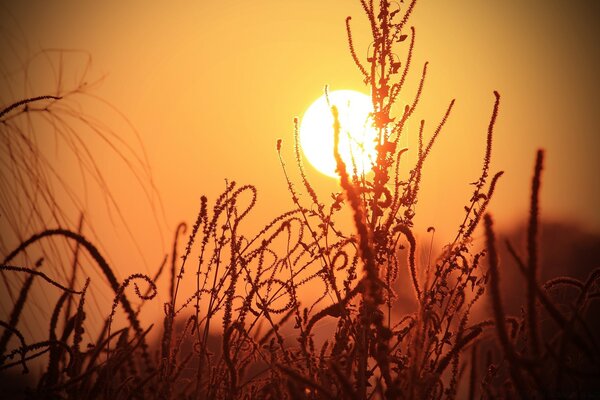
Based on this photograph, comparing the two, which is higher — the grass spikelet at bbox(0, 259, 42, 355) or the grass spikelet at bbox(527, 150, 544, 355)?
the grass spikelet at bbox(527, 150, 544, 355)

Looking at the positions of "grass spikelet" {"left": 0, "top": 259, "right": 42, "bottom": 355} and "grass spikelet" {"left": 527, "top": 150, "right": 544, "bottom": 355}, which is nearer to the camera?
"grass spikelet" {"left": 527, "top": 150, "right": 544, "bottom": 355}

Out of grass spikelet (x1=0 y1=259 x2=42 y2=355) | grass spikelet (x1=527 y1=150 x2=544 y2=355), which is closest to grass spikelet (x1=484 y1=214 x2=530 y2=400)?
grass spikelet (x1=527 y1=150 x2=544 y2=355)

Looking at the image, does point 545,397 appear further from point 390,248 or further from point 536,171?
point 390,248

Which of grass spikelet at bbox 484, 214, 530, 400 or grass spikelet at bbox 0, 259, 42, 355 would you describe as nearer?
grass spikelet at bbox 484, 214, 530, 400

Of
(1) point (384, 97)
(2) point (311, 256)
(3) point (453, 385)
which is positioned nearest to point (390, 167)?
(1) point (384, 97)

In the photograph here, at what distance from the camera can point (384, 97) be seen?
2209mm

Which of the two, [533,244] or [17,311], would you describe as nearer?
[533,244]

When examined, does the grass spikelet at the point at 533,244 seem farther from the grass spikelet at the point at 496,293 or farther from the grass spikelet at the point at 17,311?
the grass spikelet at the point at 17,311

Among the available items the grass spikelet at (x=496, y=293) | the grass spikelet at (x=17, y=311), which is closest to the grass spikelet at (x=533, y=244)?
the grass spikelet at (x=496, y=293)

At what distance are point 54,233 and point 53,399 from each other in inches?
21.3

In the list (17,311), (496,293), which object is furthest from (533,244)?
(17,311)

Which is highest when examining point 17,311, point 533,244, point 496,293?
point 533,244

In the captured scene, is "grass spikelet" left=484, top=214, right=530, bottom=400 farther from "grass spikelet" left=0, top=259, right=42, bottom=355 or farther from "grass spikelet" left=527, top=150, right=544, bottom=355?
"grass spikelet" left=0, top=259, right=42, bottom=355

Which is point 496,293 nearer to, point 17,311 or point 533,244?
point 533,244
